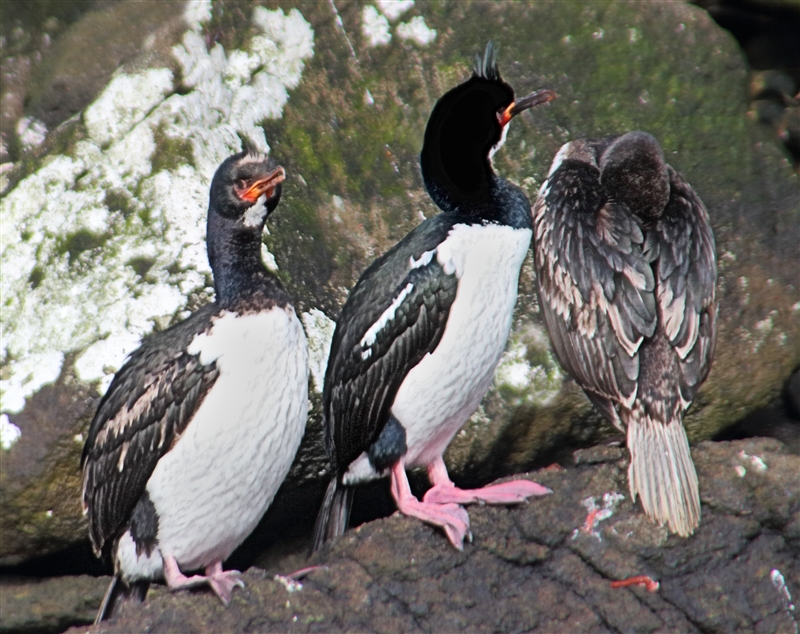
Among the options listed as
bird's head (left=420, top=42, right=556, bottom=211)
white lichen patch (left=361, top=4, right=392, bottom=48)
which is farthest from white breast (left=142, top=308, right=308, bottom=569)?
white lichen patch (left=361, top=4, right=392, bottom=48)

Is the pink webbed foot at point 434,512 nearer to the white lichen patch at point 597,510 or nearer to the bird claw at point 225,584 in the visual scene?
the white lichen patch at point 597,510

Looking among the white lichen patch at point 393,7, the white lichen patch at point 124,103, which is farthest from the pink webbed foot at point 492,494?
the white lichen patch at point 393,7

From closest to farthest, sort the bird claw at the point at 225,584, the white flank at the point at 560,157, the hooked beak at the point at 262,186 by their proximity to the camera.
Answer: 1. the bird claw at the point at 225,584
2. the hooked beak at the point at 262,186
3. the white flank at the point at 560,157

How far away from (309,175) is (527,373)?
4.44 feet

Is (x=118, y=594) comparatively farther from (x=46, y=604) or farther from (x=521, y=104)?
(x=521, y=104)

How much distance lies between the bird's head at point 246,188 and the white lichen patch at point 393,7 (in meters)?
1.54

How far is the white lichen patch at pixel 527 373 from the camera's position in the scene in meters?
4.12

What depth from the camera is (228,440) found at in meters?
3.38

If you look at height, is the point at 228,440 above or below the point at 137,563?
above

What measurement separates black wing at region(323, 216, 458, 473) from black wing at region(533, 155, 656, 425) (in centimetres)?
60

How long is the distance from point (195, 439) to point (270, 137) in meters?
1.61

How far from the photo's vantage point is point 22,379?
12.5 ft

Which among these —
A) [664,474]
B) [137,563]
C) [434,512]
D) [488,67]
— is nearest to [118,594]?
[137,563]

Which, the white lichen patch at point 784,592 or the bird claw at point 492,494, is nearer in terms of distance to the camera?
the white lichen patch at point 784,592
